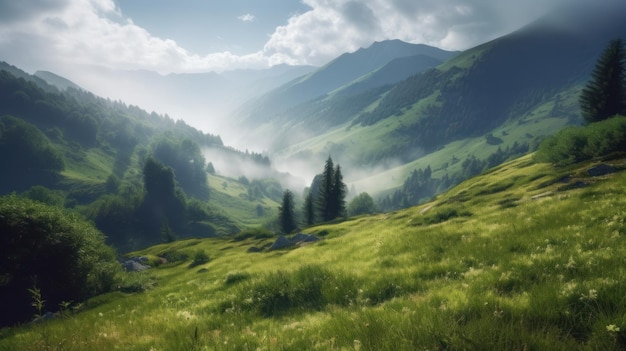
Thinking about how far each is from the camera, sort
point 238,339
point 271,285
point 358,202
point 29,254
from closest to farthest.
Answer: point 238,339, point 271,285, point 29,254, point 358,202

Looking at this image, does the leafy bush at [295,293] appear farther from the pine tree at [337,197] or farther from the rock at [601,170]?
the pine tree at [337,197]

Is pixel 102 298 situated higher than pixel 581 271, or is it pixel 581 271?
pixel 581 271

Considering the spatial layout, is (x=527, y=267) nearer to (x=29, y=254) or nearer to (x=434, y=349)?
(x=434, y=349)

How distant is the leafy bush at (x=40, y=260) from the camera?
27.9 m

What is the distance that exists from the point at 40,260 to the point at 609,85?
12003 cm

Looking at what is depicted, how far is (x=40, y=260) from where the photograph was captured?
2991 centimetres

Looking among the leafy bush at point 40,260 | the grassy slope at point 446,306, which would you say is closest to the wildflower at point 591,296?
the grassy slope at point 446,306

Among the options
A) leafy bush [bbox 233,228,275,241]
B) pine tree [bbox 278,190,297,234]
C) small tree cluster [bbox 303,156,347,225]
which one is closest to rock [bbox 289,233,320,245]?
leafy bush [bbox 233,228,275,241]

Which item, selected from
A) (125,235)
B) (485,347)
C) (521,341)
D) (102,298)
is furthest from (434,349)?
(125,235)

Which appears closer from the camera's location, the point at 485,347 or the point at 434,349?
the point at 485,347

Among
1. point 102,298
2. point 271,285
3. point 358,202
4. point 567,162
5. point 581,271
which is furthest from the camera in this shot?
point 358,202

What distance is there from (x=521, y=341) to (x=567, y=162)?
8283cm

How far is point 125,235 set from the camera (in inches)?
7298

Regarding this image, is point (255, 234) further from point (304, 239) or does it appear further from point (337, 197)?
point (304, 239)
